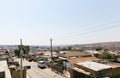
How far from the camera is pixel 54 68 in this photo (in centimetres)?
3578

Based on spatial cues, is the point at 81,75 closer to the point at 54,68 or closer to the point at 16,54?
the point at 54,68

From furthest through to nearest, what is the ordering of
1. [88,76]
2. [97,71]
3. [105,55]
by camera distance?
[105,55]
[88,76]
[97,71]

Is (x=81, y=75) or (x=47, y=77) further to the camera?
(x=47, y=77)

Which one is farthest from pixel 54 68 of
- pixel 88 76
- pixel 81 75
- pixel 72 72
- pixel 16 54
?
pixel 16 54

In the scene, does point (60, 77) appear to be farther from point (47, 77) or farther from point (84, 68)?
point (84, 68)

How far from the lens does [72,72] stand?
82.6 ft

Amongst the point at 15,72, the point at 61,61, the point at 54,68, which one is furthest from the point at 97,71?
the point at 61,61

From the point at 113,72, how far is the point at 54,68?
16.7m

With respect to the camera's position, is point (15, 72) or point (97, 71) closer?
point (97, 71)

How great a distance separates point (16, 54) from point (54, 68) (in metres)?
52.9

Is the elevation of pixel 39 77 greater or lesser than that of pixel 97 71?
lesser

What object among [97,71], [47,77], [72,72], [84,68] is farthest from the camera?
[47,77]

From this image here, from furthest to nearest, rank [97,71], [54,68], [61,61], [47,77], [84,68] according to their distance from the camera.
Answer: [61,61] < [54,68] < [47,77] < [84,68] < [97,71]

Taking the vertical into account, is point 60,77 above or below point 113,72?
below
